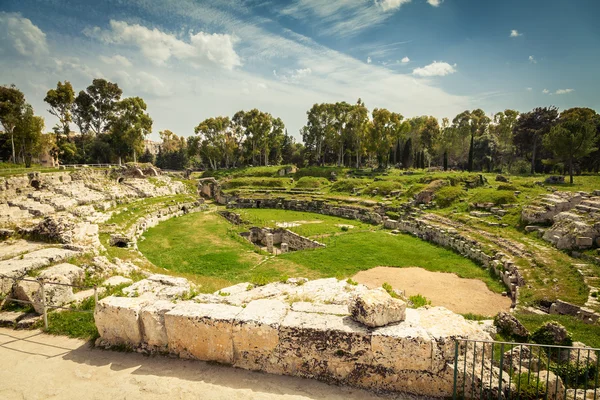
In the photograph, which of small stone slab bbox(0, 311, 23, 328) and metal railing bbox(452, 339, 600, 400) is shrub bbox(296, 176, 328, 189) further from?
metal railing bbox(452, 339, 600, 400)

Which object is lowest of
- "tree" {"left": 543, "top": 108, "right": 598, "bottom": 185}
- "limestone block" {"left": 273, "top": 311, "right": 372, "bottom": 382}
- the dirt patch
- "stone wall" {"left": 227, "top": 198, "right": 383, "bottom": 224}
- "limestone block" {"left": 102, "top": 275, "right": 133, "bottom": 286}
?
the dirt patch

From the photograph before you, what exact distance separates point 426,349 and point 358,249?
14.2 metres

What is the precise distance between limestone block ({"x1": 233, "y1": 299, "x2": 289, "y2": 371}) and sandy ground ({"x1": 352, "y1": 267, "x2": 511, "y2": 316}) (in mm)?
9121

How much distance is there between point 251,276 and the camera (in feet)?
48.0

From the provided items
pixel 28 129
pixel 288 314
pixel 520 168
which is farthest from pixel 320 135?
pixel 288 314

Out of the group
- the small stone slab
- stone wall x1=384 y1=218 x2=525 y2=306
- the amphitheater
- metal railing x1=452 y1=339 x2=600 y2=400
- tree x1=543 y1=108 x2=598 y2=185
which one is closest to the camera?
metal railing x1=452 y1=339 x2=600 y2=400

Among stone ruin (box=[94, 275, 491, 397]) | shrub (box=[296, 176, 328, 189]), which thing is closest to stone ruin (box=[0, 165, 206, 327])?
stone ruin (box=[94, 275, 491, 397])

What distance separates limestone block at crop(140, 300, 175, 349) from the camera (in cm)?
521

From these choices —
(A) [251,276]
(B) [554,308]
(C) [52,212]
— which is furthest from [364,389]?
(C) [52,212]

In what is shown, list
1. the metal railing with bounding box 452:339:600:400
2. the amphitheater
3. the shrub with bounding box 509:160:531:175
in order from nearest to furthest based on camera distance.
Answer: the metal railing with bounding box 452:339:600:400 < the amphitheater < the shrub with bounding box 509:160:531:175

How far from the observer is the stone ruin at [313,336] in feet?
14.5

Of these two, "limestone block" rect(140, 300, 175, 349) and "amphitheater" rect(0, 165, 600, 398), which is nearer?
"amphitheater" rect(0, 165, 600, 398)

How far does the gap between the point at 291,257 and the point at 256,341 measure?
12.5 m

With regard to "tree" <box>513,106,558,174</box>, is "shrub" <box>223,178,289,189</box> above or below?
below
